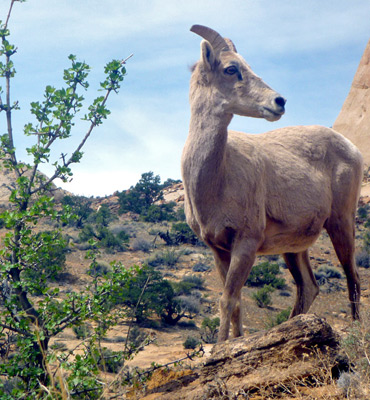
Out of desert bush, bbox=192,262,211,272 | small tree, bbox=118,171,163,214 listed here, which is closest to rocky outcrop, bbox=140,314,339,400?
desert bush, bbox=192,262,211,272

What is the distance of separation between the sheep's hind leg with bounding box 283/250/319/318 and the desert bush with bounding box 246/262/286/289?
9.59 metres

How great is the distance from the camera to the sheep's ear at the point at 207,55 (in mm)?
5199

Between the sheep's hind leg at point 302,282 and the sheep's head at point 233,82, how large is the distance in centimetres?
245

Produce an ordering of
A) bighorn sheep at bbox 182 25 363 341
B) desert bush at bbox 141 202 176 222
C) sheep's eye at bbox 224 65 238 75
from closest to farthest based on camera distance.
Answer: bighorn sheep at bbox 182 25 363 341
sheep's eye at bbox 224 65 238 75
desert bush at bbox 141 202 176 222

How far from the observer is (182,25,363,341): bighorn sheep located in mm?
5035

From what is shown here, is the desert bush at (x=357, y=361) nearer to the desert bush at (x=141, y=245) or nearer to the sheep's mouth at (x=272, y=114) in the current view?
the sheep's mouth at (x=272, y=114)

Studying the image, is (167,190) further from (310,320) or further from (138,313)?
(310,320)

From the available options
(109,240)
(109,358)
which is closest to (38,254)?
(109,358)

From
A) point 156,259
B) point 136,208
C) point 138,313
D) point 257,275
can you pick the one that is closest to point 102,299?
point 138,313

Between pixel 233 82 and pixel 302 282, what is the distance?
2925 millimetres

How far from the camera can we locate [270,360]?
4344 mm

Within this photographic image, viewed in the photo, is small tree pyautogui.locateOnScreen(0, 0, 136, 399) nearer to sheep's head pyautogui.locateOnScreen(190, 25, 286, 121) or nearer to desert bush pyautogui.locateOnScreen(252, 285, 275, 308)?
sheep's head pyautogui.locateOnScreen(190, 25, 286, 121)

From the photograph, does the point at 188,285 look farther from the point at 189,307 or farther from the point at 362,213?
the point at 362,213

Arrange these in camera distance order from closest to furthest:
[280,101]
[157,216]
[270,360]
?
[270,360] → [280,101] → [157,216]
